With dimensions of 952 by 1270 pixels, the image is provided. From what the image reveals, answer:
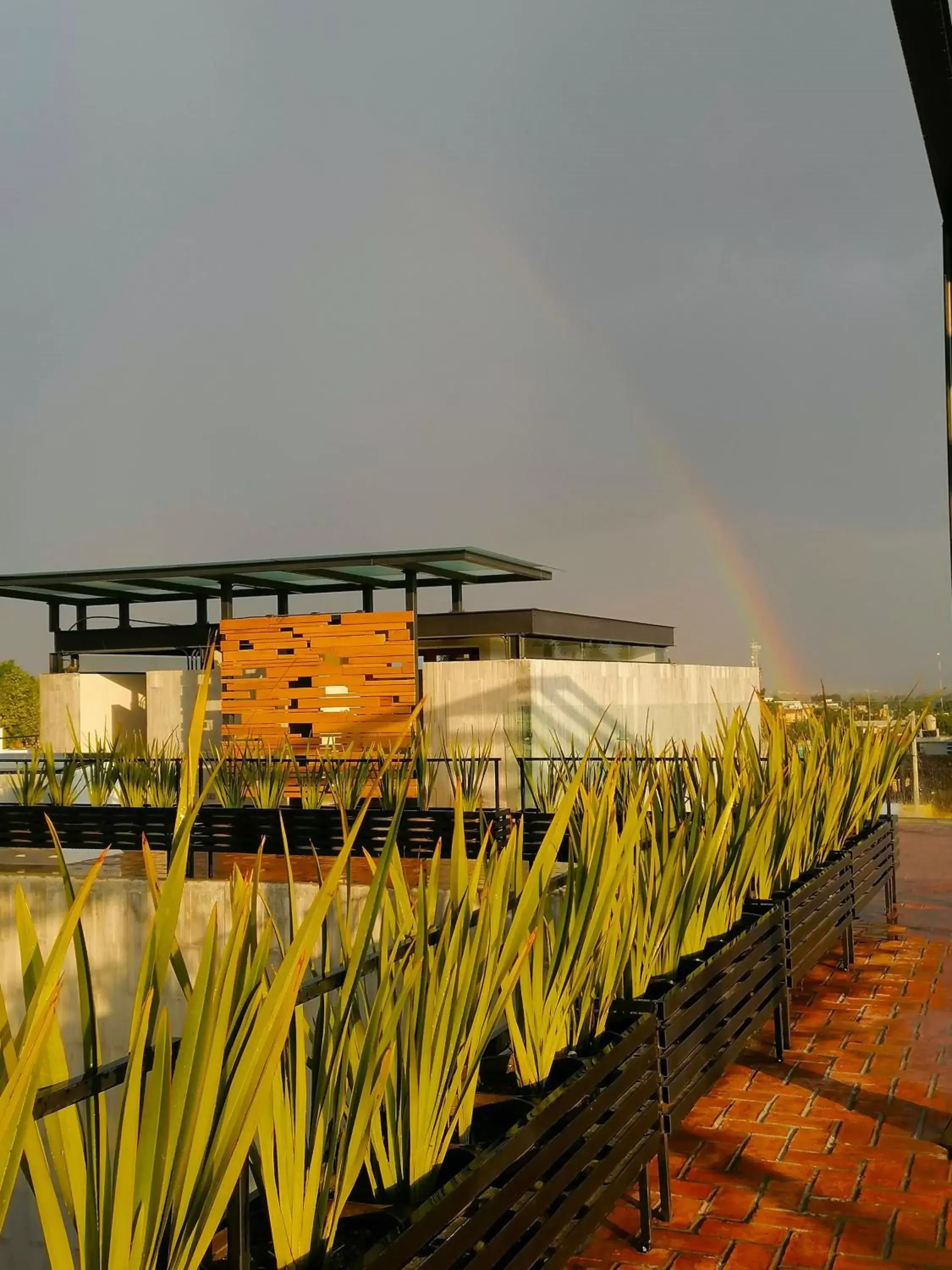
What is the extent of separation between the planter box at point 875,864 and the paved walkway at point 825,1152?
56 centimetres

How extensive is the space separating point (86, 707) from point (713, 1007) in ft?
48.1

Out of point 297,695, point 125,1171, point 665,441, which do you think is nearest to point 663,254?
point 665,441

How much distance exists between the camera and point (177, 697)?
49.7 ft

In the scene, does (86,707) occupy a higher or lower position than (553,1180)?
higher

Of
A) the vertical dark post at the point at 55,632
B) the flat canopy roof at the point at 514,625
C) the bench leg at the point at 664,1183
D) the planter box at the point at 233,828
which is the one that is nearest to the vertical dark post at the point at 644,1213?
the bench leg at the point at 664,1183

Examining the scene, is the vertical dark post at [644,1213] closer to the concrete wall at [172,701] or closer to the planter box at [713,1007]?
the planter box at [713,1007]

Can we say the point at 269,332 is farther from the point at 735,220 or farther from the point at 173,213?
the point at 735,220

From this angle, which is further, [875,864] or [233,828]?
[233,828]

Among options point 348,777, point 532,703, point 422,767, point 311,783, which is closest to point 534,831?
point 422,767

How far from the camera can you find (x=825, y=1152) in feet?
10.2

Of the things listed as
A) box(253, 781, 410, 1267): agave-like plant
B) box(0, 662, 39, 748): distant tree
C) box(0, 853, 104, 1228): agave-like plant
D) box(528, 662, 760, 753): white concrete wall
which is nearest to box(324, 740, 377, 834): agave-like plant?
box(528, 662, 760, 753): white concrete wall

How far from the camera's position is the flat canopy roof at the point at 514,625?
642 inches

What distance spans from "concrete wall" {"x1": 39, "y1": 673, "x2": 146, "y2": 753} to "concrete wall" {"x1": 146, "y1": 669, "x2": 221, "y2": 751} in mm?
680

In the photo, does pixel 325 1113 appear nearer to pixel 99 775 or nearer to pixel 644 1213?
pixel 644 1213
